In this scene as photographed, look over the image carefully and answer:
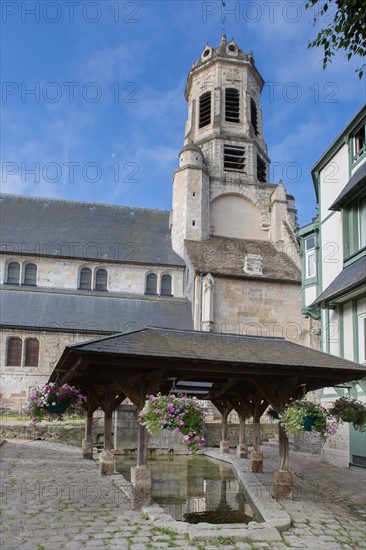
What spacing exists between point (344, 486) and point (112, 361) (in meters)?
5.87

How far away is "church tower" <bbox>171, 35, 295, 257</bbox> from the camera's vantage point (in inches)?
1221

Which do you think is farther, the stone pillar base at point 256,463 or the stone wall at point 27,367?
the stone wall at point 27,367

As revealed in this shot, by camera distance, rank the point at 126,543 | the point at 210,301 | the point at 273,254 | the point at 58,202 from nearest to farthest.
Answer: the point at 126,543, the point at 210,301, the point at 273,254, the point at 58,202

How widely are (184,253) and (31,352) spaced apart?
997 centimetres

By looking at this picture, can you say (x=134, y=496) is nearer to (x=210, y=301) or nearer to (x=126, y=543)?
(x=126, y=543)

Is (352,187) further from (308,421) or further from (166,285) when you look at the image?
(166,285)

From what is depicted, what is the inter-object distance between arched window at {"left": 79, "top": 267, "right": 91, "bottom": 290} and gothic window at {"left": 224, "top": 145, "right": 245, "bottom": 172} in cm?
1081

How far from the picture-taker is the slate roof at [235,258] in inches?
1079

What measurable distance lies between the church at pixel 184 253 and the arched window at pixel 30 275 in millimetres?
55

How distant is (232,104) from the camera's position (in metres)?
35.1

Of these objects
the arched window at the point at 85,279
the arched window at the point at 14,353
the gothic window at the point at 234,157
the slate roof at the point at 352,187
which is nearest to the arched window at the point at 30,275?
the arched window at the point at 85,279

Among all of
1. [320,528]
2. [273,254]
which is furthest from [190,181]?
[320,528]

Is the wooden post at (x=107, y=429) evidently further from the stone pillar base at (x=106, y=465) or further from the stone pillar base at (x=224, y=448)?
the stone pillar base at (x=224, y=448)

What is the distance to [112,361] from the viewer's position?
7832 mm
